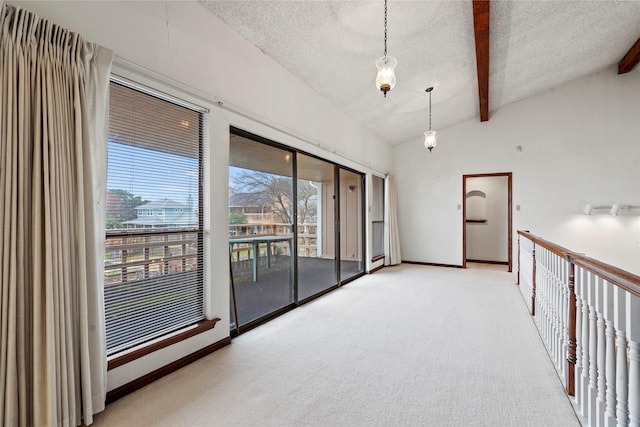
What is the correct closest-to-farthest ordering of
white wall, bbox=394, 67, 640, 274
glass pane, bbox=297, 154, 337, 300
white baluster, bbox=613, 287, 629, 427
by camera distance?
1. white baluster, bbox=613, 287, 629, 427
2. glass pane, bbox=297, 154, 337, 300
3. white wall, bbox=394, 67, 640, 274

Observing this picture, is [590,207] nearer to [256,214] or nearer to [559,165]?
[559,165]

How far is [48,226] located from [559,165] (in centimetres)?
752

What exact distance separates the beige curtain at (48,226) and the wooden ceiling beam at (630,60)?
7.09 m

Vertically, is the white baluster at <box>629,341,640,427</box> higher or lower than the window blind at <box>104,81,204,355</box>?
lower

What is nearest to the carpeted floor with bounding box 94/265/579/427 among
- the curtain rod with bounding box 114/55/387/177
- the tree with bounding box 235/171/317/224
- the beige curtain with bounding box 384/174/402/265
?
the tree with bounding box 235/171/317/224

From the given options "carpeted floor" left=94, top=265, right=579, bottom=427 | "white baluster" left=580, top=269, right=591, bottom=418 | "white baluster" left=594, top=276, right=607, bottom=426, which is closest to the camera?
"white baluster" left=594, top=276, right=607, bottom=426

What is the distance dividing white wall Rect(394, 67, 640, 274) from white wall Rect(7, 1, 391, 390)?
422cm

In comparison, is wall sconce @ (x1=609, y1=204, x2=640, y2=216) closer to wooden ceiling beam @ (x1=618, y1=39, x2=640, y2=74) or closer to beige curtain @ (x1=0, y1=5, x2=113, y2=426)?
wooden ceiling beam @ (x1=618, y1=39, x2=640, y2=74)

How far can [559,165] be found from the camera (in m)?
5.80

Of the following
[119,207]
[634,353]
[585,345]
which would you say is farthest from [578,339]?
[119,207]

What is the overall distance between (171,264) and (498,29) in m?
4.47

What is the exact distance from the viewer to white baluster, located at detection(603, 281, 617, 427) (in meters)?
1.29

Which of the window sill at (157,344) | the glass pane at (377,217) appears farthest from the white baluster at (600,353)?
the glass pane at (377,217)

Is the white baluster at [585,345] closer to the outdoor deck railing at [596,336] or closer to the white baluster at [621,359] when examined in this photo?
the outdoor deck railing at [596,336]
